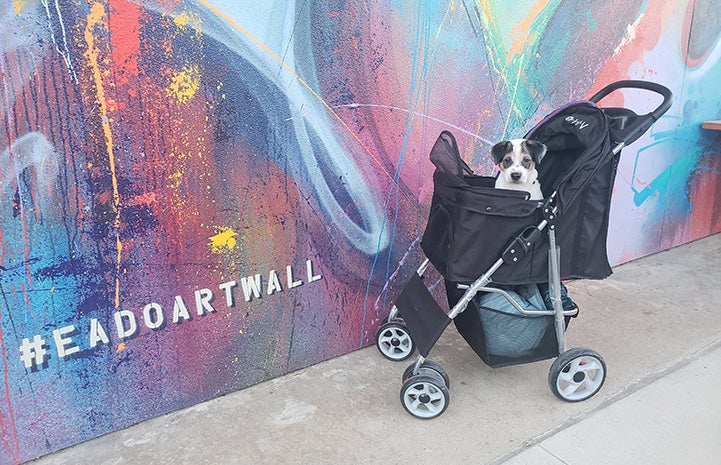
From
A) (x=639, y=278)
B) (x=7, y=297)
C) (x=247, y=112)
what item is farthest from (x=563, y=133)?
(x=7, y=297)

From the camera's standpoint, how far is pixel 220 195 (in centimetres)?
248

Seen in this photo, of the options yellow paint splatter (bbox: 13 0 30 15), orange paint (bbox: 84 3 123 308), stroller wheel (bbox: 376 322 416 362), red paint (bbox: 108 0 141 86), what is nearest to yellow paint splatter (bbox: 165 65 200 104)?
red paint (bbox: 108 0 141 86)

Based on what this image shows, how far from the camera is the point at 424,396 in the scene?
8.21 ft

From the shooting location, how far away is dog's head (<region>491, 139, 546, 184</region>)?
2.62 metres

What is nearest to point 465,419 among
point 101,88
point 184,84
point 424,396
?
point 424,396

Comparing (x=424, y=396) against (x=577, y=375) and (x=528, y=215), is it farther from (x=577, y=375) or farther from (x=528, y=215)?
(x=528, y=215)

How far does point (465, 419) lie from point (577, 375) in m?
0.61

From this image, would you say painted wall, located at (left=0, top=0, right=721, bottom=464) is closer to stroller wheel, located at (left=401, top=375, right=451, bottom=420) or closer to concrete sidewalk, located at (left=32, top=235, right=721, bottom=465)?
concrete sidewalk, located at (left=32, top=235, right=721, bottom=465)

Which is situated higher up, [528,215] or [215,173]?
[215,173]

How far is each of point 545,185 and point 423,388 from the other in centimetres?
133

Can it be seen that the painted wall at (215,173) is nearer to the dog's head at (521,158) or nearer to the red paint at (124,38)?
the red paint at (124,38)

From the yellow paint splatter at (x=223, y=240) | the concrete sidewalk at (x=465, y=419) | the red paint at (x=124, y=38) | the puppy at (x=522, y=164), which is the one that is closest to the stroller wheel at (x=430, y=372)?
the concrete sidewalk at (x=465, y=419)

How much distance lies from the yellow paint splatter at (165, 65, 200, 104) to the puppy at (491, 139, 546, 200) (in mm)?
1542

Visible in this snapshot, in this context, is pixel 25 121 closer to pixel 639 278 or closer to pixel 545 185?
pixel 545 185
